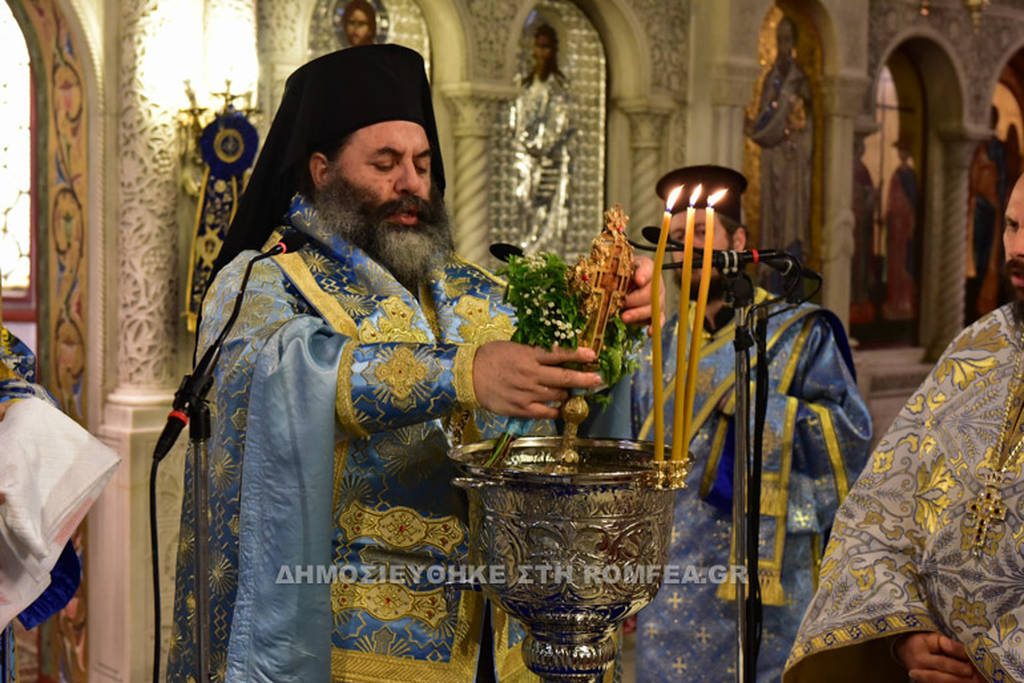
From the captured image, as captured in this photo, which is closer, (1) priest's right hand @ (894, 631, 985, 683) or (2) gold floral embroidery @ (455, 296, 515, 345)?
(1) priest's right hand @ (894, 631, 985, 683)

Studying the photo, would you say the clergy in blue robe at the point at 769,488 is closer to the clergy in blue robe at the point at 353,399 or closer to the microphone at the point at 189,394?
the clergy in blue robe at the point at 353,399

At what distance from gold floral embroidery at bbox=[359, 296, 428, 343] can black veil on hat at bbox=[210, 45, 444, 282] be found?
38 cm

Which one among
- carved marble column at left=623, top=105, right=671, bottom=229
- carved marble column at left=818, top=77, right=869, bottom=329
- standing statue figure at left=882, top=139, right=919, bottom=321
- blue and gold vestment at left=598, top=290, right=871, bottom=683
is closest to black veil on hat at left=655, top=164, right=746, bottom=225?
blue and gold vestment at left=598, top=290, right=871, bottom=683

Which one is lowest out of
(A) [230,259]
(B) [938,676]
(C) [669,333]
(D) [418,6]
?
(B) [938,676]

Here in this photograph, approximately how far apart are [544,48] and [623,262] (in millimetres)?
5398

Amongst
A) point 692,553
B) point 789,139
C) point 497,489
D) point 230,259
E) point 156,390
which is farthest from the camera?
point 789,139

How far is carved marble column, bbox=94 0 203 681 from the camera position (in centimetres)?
519

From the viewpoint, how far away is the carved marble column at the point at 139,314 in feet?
17.0

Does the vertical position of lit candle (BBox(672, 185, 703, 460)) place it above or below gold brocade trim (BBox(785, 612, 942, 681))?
above

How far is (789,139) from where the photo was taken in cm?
838

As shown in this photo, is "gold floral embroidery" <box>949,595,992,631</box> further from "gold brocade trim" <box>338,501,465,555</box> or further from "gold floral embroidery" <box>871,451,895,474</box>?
"gold brocade trim" <box>338,501,465,555</box>

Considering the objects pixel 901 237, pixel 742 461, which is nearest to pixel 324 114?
pixel 742 461

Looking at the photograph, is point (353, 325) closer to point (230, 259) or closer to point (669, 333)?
point (230, 259)

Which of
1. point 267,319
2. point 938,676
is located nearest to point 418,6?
point 267,319
